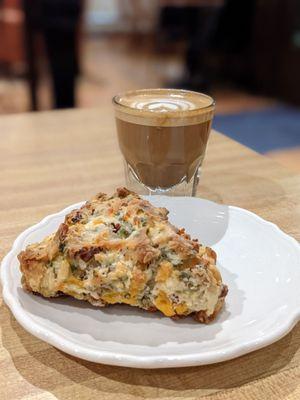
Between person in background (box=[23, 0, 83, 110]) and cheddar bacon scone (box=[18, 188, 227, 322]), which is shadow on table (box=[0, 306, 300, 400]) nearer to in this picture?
cheddar bacon scone (box=[18, 188, 227, 322])

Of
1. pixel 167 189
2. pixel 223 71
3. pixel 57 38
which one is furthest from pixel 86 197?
pixel 223 71

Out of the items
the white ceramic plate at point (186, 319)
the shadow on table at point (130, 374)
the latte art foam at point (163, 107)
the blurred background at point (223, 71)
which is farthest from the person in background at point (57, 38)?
the shadow on table at point (130, 374)

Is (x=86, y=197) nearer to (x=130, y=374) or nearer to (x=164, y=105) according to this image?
(x=164, y=105)

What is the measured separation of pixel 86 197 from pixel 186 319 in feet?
1.30

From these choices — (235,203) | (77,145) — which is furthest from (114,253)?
(77,145)

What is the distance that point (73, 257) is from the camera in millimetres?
479

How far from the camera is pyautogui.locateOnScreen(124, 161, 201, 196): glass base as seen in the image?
34.1 inches

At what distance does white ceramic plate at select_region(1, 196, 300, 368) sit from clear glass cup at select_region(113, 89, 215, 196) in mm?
250

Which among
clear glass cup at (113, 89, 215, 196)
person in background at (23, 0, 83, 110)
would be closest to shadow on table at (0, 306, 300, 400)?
clear glass cup at (113, 89, 215, 196)

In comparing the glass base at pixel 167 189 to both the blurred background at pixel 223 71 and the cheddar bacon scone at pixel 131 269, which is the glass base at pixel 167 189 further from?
the blurred background at pixel 223 71

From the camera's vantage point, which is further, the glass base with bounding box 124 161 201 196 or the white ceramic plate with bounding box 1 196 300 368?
the glass base with bounding box 124 161 201 196

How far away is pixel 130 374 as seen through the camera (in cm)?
44

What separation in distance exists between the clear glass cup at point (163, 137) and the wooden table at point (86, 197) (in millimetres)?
51

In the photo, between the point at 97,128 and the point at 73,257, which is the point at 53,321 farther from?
the point at 97,128
